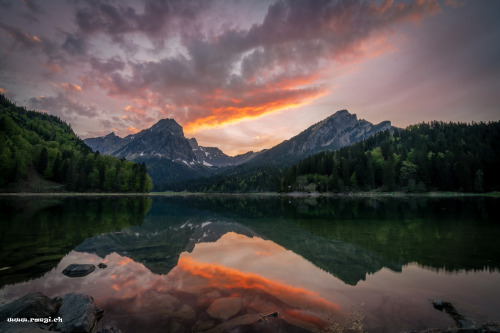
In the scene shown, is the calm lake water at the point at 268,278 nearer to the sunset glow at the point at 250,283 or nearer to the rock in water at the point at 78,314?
the sunset glow at the point at 250,283

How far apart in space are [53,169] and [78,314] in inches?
6177

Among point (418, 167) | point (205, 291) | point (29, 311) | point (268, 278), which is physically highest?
point (418, 167)

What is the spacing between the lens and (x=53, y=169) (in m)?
130

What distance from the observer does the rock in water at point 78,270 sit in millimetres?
13586

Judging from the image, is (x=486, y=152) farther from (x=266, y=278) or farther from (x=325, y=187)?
(x=266, y=278)

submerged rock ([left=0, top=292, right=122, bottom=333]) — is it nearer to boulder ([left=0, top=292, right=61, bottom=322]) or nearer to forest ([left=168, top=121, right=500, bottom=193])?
boulder ([left=0, top=292, right=61, bottom=322])

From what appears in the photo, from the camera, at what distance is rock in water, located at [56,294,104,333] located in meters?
7.92

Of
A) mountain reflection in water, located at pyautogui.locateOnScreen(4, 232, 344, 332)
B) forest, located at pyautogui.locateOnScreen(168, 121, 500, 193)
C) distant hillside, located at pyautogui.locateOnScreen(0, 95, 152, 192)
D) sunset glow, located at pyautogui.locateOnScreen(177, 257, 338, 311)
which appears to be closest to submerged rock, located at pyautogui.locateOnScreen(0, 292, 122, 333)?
mountain reflection in water, located at pyautogui.locateOnScreen(4, 232, 344, 332)

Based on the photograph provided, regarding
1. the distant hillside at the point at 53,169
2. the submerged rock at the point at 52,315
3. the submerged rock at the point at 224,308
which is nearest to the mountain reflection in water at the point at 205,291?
the submerged rock at the point at 224,308

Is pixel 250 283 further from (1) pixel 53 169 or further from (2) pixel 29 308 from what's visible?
(1) pixel 53 169

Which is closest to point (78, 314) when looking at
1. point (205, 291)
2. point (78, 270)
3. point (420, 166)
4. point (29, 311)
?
point (29, 311)

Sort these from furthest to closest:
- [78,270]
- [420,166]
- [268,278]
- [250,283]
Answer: [420,166], [78,270], [268,278], [250,283]

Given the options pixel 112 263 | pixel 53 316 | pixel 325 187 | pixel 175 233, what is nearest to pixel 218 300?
pixel 53 316

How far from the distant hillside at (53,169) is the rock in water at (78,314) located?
447 ft
